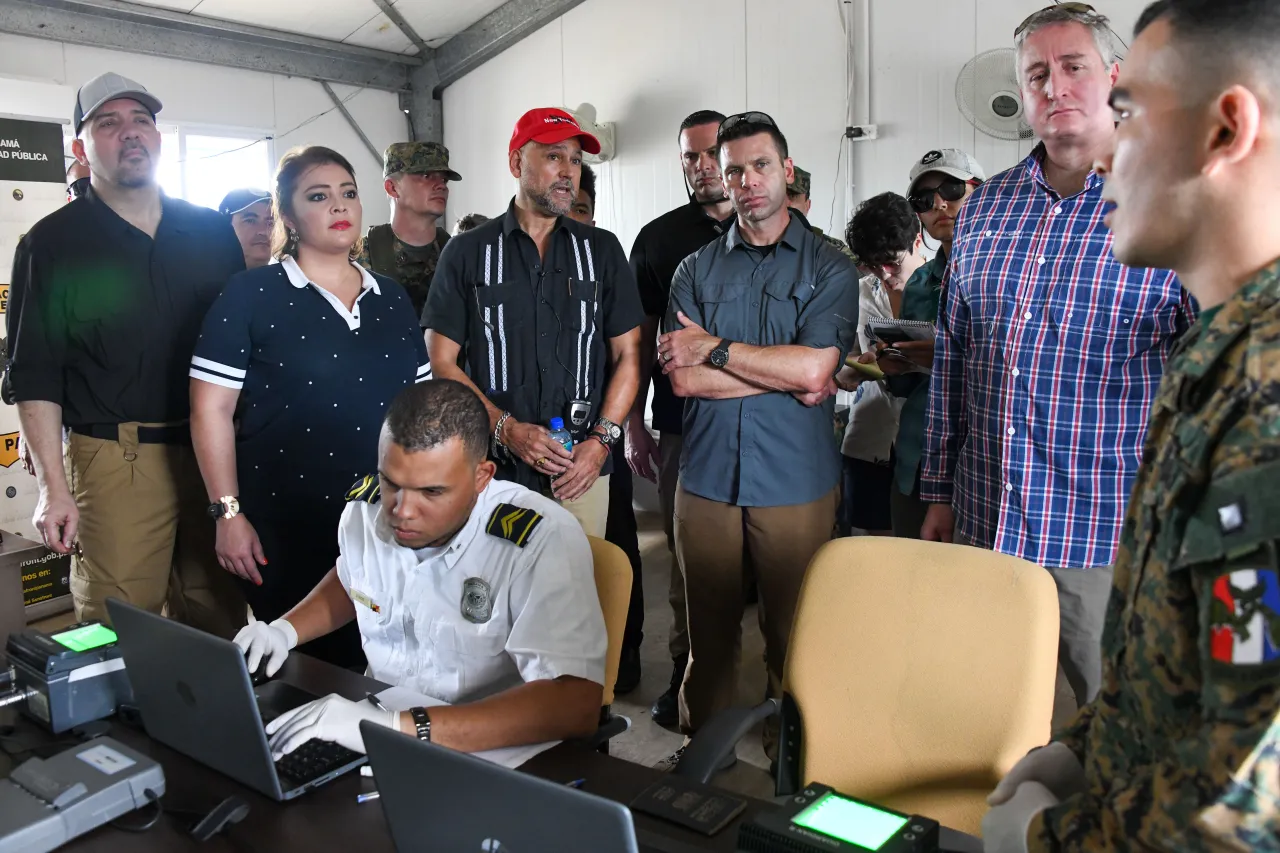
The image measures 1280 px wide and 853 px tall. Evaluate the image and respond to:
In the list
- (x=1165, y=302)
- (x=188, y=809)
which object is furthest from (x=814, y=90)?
(x=188, y=809)

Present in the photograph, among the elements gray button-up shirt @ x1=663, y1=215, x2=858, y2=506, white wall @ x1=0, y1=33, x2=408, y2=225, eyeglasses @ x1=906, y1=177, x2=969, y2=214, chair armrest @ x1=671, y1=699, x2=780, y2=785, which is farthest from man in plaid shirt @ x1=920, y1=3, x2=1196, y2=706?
white wall @ x1=0, y1=33, x2=408, y2=225

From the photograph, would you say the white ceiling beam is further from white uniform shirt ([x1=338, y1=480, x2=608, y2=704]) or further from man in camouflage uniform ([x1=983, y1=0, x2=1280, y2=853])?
man in camouflage uniform ([x1=983, y1=0, x2=1280, y2=853])

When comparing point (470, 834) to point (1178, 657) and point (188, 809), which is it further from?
point (1178, 657)

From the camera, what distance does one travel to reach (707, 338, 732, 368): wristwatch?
256 centimetres

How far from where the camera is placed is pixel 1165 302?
5.77ft

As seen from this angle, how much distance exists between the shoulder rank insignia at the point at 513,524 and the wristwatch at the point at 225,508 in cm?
94

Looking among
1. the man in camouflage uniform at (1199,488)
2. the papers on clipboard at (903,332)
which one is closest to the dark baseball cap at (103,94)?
the papers on clipboard at (903,332)

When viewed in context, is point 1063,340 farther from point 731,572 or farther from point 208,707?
point 208,707

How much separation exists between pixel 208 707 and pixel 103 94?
1930 mm

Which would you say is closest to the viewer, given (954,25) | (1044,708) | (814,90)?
(1044,708)

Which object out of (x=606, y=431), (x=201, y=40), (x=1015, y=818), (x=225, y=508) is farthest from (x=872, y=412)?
(x=201, y=40)

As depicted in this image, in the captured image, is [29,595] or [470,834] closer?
[470,834]

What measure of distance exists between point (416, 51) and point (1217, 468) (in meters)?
8.04

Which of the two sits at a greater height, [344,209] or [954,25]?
[954,25]
